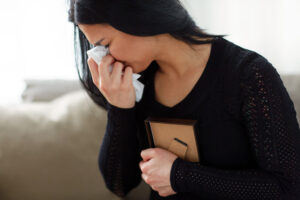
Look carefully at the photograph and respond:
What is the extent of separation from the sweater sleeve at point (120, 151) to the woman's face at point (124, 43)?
0.47ft

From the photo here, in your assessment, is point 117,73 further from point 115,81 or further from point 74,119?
point 74,119

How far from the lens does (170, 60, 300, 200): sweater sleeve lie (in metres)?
0.60

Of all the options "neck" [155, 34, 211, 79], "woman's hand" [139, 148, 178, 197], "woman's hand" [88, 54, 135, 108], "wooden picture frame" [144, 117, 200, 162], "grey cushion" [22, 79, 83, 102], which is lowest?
"grey cushion" [22, 79, 83, 102]

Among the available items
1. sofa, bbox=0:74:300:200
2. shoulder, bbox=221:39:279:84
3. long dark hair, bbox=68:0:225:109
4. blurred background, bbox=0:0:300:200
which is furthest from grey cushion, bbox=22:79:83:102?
shoulder, bbox=221:39:279:84

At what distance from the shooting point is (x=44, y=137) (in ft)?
3.75

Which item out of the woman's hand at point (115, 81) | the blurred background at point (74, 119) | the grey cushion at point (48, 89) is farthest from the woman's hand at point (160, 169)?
the grey cushion at point (48, 89)

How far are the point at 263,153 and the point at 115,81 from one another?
1.15ft

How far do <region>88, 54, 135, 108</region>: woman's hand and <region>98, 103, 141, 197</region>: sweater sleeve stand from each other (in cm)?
2

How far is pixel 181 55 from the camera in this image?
710 millimetres

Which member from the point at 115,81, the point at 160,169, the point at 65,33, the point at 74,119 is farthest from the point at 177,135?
the point at 65,33

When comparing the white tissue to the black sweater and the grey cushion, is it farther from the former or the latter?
the grey cushion

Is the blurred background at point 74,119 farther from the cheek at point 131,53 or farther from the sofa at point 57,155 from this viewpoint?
the cheek at point 131,53

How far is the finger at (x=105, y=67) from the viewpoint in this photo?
2.22 ft

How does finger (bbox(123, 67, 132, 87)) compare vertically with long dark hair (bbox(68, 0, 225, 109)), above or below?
below
